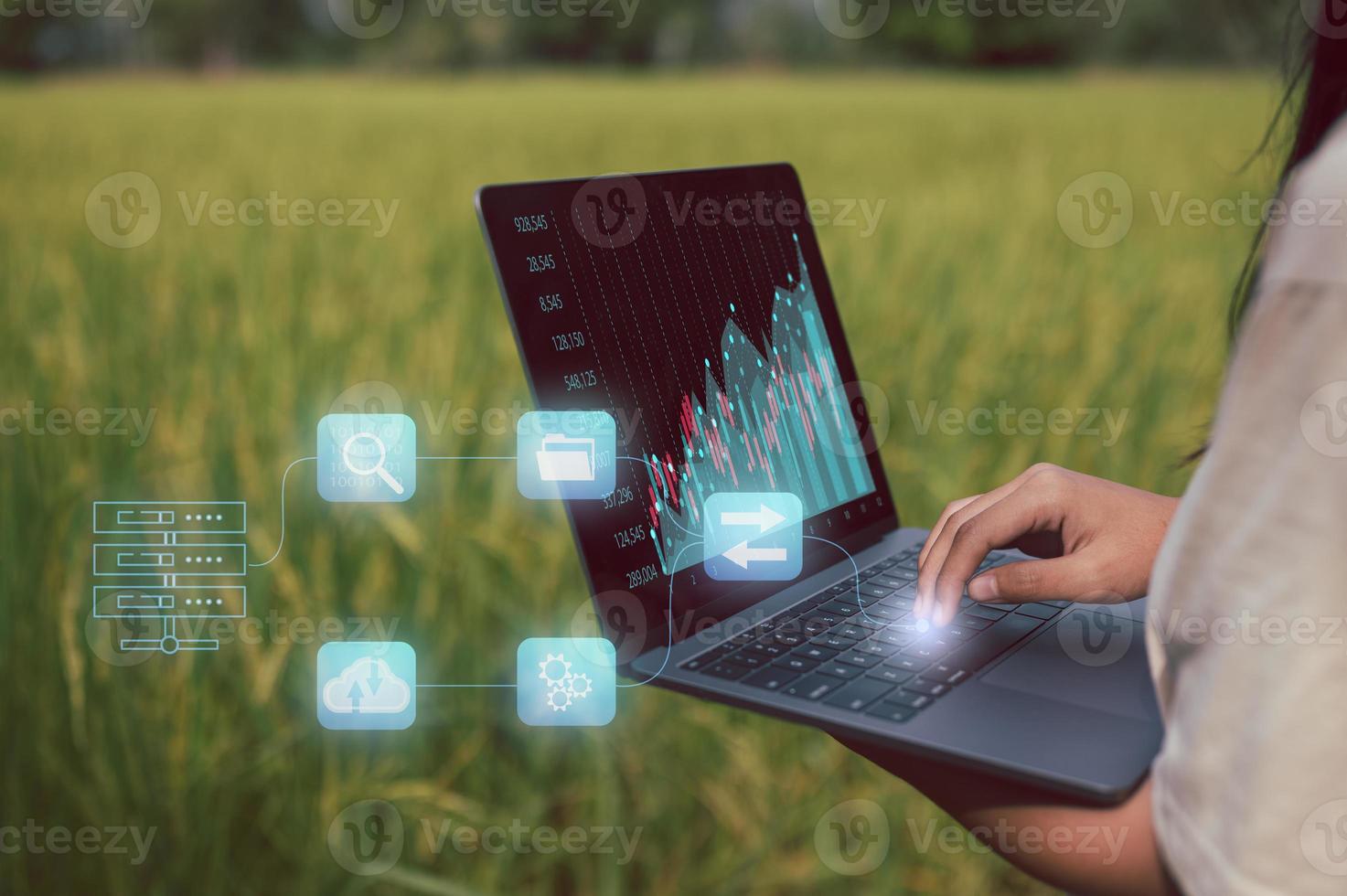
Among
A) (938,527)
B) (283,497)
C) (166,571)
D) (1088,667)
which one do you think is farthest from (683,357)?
(283,497)

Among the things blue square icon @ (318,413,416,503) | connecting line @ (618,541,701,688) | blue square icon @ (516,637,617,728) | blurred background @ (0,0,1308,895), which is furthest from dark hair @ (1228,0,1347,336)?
blue square icon @ (318,413,416,503)

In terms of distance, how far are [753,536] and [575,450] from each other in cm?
18

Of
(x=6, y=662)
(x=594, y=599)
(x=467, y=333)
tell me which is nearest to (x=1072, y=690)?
(x=594, y=599)

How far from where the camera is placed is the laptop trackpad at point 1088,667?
627 mm

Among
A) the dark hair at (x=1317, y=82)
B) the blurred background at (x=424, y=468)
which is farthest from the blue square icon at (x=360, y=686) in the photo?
the dark hair at (x=1317, y=82)

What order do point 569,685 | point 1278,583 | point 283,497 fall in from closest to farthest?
point 1278,583, point 569,685, point 283,497

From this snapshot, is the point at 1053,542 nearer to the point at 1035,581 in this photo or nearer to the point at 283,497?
the point at 1035,581

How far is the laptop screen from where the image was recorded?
670 mm

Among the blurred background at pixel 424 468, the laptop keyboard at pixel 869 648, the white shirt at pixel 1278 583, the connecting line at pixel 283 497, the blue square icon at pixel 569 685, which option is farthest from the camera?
the connecting line at pixel 283 497

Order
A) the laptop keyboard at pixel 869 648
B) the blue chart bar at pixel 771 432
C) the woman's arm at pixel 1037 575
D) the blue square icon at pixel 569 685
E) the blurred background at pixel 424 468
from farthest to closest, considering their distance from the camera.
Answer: the blurred background at pixel 424 468, the blue square icon at pixel 569 685, the blue chart bar at pixel 771 432, the laptop keyboard at pixel 869 648, the woman's arm at pixel 1037 575


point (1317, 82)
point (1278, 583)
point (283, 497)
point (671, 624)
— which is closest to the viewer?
point (1278, 583)

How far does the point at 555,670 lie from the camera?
0.98m

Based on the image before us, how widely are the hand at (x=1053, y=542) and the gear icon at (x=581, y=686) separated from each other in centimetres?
34

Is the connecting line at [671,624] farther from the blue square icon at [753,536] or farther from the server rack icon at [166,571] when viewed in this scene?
the server rack icon at [166,571]
